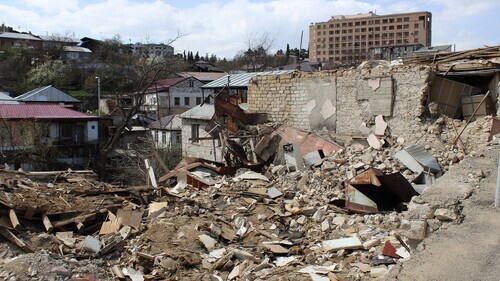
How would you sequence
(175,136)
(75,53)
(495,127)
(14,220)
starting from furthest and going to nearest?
(75,53) → (175,136) → (495,127) → (14,220)

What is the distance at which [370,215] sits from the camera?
24.5 feet

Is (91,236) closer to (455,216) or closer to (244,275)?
(244,275)

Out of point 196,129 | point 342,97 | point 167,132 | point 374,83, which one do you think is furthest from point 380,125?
point 167,132

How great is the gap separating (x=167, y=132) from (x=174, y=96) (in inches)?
521

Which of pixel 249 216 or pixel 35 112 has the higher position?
pixel 35 112

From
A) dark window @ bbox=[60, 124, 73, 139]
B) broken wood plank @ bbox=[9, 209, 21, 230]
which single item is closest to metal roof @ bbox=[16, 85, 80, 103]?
dark window @ bbox=[60, 124, 73, 139]

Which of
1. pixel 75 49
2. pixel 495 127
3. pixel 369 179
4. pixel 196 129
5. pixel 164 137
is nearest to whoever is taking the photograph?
pixel 369 179

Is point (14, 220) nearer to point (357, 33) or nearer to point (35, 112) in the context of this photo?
point (35, 112)

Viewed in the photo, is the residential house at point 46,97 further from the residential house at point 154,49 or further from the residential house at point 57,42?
the residential house at point 57,42

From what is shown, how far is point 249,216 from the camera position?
8.14 metres

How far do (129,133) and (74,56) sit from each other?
29.5 meters

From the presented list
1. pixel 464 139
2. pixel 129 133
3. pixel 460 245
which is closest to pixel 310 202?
pixel 464 139

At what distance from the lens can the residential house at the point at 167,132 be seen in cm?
2756

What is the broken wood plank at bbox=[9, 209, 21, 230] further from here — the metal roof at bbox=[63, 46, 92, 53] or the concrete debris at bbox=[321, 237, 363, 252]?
the metal roof at bbox=[63, 46, 92, 53]
